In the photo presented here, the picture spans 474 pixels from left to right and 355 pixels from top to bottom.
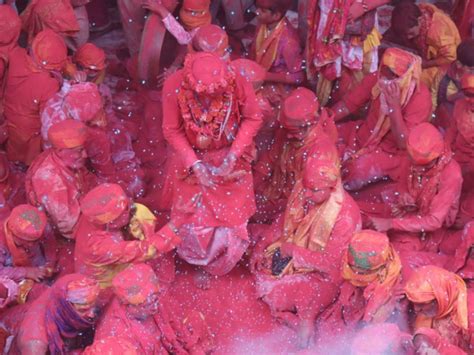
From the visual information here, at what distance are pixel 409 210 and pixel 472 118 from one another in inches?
32.4

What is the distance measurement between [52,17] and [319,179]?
9.50 feet

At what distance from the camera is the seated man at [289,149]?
7695mm

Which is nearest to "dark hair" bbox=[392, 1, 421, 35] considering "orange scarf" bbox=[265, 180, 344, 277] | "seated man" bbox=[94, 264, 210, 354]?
"orange scarf" bbox=[265, 180, 344, 277]

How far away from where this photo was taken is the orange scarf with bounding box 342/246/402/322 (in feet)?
21.9

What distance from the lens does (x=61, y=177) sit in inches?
300

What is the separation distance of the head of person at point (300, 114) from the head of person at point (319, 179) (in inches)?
20.8

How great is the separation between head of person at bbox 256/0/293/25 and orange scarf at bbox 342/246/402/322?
8.22 feet

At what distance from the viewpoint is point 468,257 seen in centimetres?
719

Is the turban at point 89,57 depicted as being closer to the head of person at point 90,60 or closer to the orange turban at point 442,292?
the head of person at point 90,60

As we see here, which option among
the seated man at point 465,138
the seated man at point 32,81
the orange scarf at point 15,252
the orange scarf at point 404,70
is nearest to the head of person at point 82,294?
the orange scarf at point 15,252

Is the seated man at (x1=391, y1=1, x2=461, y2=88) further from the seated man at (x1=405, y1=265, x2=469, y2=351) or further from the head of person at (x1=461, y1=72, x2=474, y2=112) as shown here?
the seated man at (x1=405, y1=265, x2=469, y2=351)

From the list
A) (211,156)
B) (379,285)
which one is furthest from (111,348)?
(211,156)

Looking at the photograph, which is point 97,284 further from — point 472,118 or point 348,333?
point 472,118

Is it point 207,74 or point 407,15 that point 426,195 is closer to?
point 207,74
